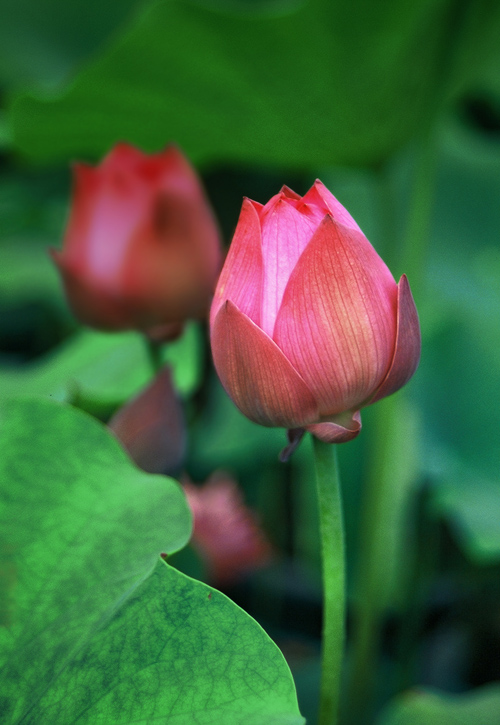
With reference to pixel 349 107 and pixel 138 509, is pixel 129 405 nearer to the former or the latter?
pixel 138 509

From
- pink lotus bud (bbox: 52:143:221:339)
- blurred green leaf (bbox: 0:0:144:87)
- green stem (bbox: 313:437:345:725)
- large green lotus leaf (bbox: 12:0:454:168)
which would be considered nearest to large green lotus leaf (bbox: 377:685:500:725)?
green stem (bbox: 313:437:345:725)

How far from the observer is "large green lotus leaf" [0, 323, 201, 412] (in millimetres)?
591

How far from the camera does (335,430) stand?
0.83ft

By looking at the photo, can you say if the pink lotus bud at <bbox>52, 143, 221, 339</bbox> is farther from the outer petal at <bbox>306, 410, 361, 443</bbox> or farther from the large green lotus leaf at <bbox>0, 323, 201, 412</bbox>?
the outer petal at <bbox>306, 410, 361, 443</bbox>

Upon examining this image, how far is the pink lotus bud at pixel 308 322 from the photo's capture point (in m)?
0.25

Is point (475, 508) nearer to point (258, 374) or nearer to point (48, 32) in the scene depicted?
point (258, 374)

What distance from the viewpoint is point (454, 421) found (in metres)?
0.77

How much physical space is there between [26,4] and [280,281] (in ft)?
3.83

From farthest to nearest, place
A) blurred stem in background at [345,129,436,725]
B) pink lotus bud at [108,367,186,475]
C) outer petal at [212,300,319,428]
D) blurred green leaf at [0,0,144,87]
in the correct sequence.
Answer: blurred green leaf at [0,0,144,87], blurred stem in background at [345,129,436,725], pink lotus bud at [108,367,186,475], outer petal at [212,300,319,428]

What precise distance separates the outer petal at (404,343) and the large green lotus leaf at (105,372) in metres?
0.31

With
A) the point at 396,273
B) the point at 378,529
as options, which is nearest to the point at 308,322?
the point at 378,529

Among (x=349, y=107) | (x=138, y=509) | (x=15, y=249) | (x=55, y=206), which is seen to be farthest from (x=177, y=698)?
(x=15, y=249)

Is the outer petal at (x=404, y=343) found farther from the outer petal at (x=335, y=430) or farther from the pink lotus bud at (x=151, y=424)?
the pink lotus bud at (x=151, y=424)

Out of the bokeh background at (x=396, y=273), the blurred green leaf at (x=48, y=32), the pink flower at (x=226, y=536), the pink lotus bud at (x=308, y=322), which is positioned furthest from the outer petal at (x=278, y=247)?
the blurred green leaf at (x=48, y=32)
